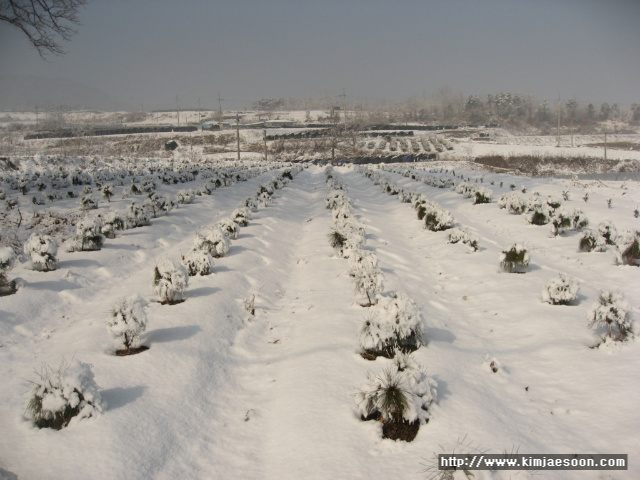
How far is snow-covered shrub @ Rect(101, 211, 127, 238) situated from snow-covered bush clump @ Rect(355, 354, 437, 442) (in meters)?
8.69

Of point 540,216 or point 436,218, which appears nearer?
point 436,218

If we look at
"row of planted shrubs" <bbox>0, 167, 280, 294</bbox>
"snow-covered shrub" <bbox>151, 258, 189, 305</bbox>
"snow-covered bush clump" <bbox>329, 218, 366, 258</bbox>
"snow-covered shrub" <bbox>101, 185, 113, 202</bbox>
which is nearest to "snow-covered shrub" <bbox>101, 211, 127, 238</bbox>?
"row of planted shrubs" <bbox>0, 167, 280, 294</bbox>

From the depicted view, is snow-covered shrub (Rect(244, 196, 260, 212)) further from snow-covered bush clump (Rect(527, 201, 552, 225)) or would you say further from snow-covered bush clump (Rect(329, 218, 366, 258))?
snow-covered bush clump (Rect(527, 201, 552, 225))

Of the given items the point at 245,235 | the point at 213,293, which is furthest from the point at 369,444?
the point at 245,235

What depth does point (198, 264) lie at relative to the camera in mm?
8258

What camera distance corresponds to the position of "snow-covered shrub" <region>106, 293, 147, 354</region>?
17.1 ft

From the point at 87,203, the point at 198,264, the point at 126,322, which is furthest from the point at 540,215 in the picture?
the point at 87,203

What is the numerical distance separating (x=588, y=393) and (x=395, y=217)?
37.7ft

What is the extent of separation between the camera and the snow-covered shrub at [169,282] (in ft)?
22.3

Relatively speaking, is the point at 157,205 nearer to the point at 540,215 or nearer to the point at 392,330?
the point at 392,330

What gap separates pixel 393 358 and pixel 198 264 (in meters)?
4.76

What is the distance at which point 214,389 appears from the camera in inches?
188

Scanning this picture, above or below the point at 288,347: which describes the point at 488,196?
above

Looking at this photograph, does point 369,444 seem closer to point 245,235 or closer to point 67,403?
point 67,403
